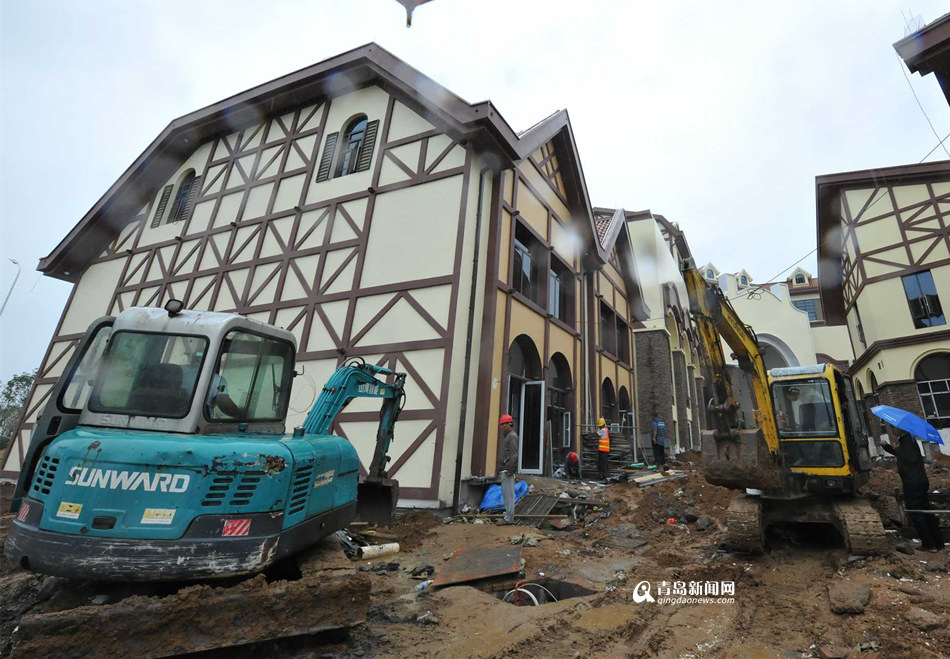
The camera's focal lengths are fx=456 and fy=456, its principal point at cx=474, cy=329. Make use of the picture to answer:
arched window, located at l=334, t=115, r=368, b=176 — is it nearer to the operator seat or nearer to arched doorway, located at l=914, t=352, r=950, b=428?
the operator seat

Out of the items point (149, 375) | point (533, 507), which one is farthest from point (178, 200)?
point (533, 507)

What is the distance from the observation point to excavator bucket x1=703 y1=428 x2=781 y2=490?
18.7ft

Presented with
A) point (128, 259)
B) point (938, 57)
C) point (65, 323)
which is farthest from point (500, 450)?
point (65, 323)

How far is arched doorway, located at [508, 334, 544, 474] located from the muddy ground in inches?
198

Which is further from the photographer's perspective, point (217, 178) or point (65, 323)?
point (65, 323)

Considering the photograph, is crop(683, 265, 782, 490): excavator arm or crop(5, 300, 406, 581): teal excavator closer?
crop(5, 300, 406, 581): teal excavator

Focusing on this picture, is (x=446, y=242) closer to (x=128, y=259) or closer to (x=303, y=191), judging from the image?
(x=303, y=191)

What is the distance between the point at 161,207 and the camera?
658 inches

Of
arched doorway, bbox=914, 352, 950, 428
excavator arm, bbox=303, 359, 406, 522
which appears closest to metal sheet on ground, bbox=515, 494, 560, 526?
excavator arm, bbox=303, 359, 406, 522

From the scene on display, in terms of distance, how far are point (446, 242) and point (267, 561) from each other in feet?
26.0

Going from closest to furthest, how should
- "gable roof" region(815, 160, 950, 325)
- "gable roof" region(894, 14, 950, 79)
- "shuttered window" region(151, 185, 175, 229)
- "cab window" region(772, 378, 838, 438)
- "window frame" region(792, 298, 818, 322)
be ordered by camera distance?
"cab window" region(772, 378, 838, 438)
"gable roof" region(894, 14, 950, 79)
"shuttered window" region(151, 185, 175, 229)
"gable roof" region(815, 160, 950, 325)
"window frame" region(792, 298, 818, 322)

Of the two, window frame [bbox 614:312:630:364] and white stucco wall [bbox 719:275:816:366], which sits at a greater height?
white stucco wall [bbox 719:275:816:366]

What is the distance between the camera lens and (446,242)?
1037cm

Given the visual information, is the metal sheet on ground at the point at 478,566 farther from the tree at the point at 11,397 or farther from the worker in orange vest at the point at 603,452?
the tree at the point at 11,397
